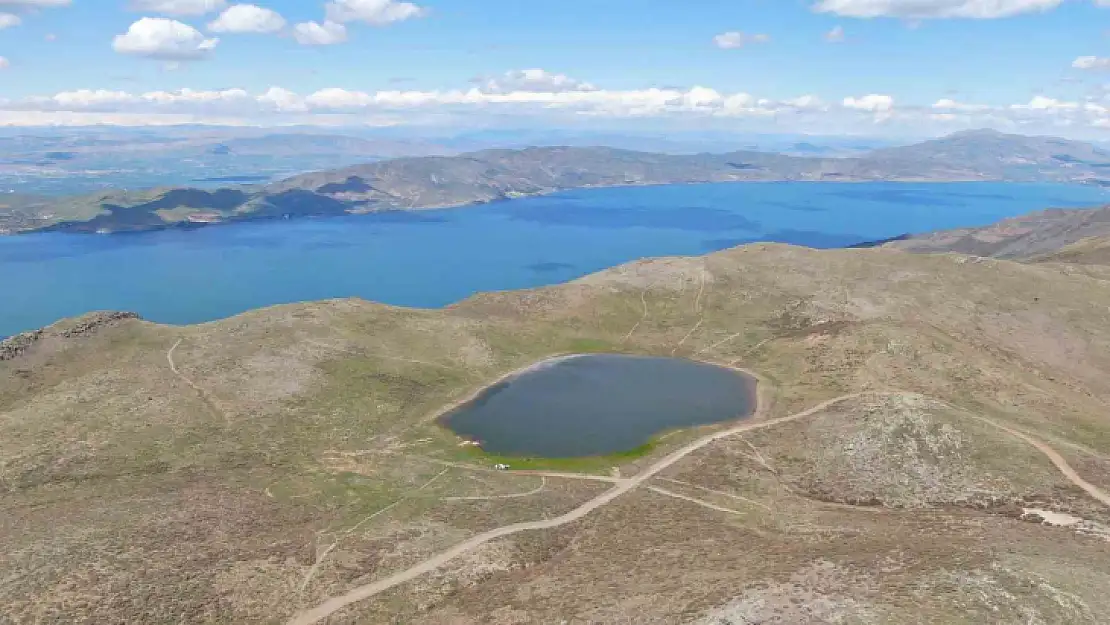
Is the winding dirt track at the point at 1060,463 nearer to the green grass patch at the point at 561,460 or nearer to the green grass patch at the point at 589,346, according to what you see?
the green grass patch at the point at 561,460

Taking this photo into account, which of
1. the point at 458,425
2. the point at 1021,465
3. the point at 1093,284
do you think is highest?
the point at 1093,284

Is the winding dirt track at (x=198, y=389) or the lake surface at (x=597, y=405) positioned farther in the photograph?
the lake surface at (x=597, y=405)

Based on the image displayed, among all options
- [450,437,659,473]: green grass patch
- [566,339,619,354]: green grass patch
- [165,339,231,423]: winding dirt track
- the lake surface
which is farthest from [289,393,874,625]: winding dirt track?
[165,339,231,423]: winding dirt track

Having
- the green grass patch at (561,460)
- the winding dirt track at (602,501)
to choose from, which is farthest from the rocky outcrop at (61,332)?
the winding dirt track at (602,501)

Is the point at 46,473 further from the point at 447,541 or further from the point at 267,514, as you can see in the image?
the point at 447,541

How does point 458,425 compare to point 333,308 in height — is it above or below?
below

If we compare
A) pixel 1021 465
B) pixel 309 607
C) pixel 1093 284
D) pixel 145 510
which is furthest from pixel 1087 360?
pixel 145 510

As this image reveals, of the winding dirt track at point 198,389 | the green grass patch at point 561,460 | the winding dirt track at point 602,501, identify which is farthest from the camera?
the winding dirt track at point 198,389
